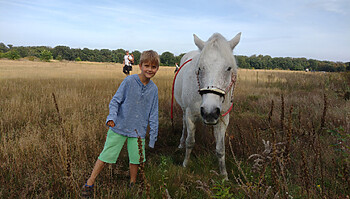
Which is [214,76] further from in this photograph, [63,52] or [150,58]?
[63,52]

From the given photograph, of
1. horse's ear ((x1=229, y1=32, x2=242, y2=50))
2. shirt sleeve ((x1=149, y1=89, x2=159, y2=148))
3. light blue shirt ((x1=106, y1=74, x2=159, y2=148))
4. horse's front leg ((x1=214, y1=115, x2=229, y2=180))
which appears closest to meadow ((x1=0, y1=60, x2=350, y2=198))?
horse's front leg ((x1=214, y1=115, x2=229, y2=180))

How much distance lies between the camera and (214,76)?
2.14 metres

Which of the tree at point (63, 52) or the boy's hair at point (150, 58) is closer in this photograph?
the boy's hair at point (150, 58)

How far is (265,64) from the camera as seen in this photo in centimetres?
6138

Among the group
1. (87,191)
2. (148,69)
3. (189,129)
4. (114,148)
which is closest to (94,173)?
(87,191)

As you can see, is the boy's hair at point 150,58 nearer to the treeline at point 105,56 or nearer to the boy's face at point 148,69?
the boy's face at point 148,69

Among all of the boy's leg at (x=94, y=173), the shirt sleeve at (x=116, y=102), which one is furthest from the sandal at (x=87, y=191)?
the shirt sleeve at (x=116, y=102)

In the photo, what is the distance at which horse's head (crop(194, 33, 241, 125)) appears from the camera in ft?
6.62

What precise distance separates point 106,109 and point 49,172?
2964 mm

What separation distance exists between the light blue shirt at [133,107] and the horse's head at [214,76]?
0.74 meters

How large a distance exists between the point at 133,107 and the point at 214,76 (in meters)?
1.08

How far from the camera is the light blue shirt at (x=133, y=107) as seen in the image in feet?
7.63

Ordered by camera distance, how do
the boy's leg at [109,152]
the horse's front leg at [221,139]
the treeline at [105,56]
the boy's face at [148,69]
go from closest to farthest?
the boy's leg at [109,152], the boy's face at [148,69], the horse's front leg at [221,139], the treeline at [105,56]

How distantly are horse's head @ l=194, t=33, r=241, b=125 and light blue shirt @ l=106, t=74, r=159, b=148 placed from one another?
742 millimetres
